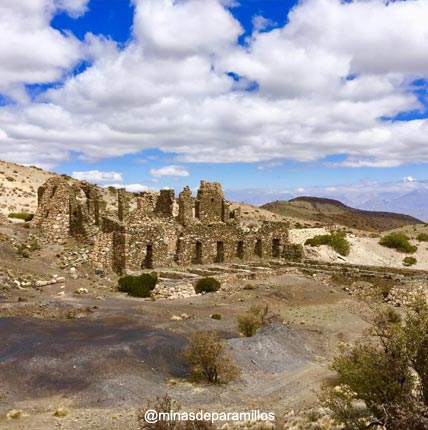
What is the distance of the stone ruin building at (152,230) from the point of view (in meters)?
32.1

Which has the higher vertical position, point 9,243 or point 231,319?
point 9,243

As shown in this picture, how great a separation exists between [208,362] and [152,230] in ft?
62.0

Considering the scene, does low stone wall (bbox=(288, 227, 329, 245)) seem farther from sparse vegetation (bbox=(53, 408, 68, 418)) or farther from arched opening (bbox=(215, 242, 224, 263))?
sparse vegetation (bbox=(53, 408, 68, 418))

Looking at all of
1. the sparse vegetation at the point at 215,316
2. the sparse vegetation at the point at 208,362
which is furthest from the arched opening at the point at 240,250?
the sparse vegetation at the point at 208,362

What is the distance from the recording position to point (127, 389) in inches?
529

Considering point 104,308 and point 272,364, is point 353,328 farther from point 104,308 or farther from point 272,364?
point 104,308

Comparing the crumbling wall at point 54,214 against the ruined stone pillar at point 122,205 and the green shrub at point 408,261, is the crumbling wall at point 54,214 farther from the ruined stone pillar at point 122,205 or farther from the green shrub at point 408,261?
the green shrub at point 408,261

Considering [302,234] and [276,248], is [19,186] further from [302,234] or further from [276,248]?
[276,248]

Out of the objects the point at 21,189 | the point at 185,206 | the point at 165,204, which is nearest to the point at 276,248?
the point at 185,206

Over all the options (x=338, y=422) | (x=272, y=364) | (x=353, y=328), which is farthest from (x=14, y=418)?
(x=353, y=328)

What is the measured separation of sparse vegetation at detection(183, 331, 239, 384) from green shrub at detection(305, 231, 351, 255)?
125ft

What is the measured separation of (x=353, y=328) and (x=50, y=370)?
14.8m

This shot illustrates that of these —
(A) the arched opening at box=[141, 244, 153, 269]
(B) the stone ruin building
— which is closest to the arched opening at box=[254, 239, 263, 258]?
(B) the stone ruin building

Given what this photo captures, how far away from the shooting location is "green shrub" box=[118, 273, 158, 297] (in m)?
26.7
